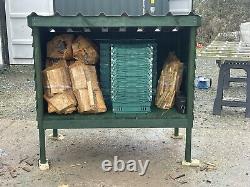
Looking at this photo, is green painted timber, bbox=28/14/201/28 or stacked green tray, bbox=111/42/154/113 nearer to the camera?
green painted timber, bbox=28/14/201/28

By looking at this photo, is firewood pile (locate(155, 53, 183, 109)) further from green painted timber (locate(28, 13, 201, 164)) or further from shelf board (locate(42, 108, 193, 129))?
shelf board (locate(42, 108, 193, 129))

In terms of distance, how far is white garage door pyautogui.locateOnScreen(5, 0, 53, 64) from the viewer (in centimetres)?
909

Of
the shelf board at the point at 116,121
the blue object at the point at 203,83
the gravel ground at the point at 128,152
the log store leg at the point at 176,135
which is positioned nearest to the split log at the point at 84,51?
the shelf board at the point at 116,121

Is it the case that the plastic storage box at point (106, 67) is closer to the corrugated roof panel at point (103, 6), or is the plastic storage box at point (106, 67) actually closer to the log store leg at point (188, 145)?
the log store leg at point (188, 145)

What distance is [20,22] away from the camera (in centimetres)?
915

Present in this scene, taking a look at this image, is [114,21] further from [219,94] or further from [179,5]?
[179,5]

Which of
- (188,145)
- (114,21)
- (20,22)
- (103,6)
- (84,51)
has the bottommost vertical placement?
(188,145)

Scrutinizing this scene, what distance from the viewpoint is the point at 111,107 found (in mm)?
4340

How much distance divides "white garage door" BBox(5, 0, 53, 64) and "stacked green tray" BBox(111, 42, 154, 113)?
5.62m

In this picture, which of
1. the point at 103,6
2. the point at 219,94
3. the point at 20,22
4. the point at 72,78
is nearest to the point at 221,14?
the point at 103,6

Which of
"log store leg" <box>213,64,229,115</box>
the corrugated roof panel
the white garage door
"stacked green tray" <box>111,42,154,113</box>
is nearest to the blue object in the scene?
"log store leg" <box>213,64,229,115</box>

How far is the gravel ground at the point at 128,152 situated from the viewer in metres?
3.85

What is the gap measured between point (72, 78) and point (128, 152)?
1093mm

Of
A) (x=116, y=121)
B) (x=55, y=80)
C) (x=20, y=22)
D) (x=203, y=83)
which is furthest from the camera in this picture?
(x=20, y=22)
